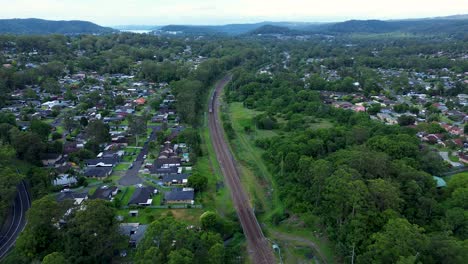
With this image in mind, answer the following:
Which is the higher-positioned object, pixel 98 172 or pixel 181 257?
pixel 181 257

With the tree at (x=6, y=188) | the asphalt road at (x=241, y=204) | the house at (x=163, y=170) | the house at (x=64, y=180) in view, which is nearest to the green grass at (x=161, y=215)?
the asphalt road at (x=241, y=204)

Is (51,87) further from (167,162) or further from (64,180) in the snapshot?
(167,162)

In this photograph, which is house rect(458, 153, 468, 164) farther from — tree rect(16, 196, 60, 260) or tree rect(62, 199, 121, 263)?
tree rect(16, 196, 60, 260)

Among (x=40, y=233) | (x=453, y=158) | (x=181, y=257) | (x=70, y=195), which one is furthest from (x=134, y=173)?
(x=453, y=158)

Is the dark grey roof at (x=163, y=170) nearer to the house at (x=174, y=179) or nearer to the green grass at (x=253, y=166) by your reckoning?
the house at (x=174, y=179)

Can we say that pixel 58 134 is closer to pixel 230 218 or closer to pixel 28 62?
pixel 230 218

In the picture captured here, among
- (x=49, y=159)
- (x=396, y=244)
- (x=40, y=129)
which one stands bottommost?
(x=49, y=159)

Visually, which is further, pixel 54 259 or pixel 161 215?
pixel 161 215
